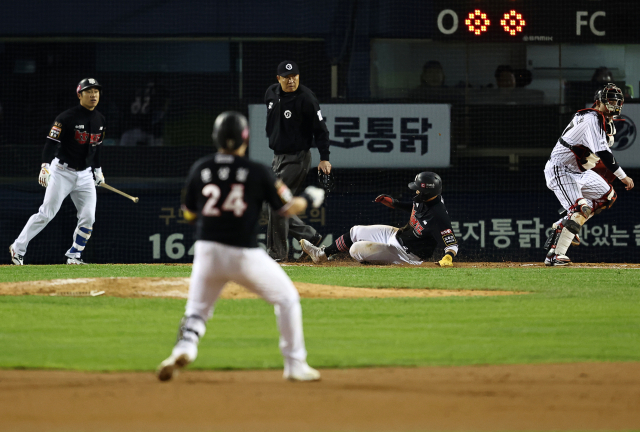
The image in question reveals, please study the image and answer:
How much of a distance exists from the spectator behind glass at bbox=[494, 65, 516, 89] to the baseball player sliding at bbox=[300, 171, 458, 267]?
3.43 metres

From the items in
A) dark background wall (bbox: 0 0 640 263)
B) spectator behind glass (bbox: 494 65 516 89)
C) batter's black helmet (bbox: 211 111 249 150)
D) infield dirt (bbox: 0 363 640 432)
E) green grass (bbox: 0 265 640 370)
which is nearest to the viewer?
infield dirt (bbox: 0 363 640 432)

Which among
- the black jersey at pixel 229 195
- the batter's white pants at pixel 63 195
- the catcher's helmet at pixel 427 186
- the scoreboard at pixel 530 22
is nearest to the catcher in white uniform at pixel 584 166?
the catcher's helmet at pixel 427 186

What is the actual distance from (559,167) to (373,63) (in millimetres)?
4412

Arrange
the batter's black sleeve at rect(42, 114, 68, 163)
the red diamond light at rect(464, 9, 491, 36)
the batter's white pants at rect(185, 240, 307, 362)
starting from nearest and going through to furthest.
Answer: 1. the batter's white pants at rect(185, 240, 307, 362)
2. the batter's black sleeve at rect(42, 114, 68, 163)
3. the red diamond light at rect(464, 9, 491, 36)

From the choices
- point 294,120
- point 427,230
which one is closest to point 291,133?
point 294,120

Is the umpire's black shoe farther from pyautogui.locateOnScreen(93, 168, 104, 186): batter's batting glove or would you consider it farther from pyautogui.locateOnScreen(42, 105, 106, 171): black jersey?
pyautogui.locateOnScreen(42, 105, 106, 171): black jersey

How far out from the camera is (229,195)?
5504 mm

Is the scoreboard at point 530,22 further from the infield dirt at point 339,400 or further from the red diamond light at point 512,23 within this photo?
the infield dirt at point 339,400

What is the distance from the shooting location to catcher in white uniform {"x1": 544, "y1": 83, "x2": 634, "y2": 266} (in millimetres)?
12570

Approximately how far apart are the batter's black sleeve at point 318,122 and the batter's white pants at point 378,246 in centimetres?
137

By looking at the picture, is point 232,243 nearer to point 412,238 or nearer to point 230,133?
point 230,133

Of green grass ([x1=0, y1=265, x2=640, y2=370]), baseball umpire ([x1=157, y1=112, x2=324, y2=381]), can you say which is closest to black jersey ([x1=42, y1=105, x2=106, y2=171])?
green grass ([x1=0, y1=265, x2=640, y2=370])

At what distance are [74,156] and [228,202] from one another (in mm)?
7558

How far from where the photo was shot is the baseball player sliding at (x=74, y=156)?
12406 millimetres
